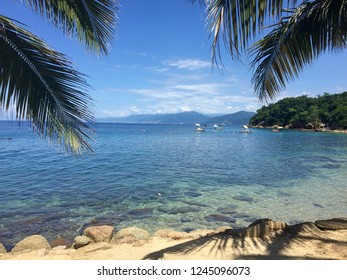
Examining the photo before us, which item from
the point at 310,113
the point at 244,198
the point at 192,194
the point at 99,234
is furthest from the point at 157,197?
the point at 310,113

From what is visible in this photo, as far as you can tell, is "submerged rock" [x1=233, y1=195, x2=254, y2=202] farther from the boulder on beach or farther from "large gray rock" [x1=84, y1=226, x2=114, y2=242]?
the boulder on beach

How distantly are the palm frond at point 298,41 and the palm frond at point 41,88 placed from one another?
361 cm

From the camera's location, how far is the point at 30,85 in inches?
126

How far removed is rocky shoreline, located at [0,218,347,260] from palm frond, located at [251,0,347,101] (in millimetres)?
2958

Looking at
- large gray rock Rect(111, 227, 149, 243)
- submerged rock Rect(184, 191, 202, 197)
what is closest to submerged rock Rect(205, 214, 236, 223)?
submerged rock Rect(184, 191, 202, 197)

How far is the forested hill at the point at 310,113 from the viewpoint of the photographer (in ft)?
253

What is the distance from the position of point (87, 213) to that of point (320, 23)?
31.0 ft

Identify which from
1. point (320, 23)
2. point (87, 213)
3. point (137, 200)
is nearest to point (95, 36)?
point (320, 23)

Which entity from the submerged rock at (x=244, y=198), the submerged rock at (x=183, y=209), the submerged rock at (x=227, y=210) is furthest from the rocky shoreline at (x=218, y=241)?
the submerged rock at (x=244, y=198)

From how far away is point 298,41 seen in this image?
16.1ft

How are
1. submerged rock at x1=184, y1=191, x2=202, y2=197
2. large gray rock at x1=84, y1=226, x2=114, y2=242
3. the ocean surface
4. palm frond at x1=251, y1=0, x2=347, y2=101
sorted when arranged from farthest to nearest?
1. submerged rock at x1=184, y1=191, x2=202, y2=197
2. the ocean surface
3. large gray rock at x1=84, y1=226, x2=114, y2=242
4. palm frond at x1=251, y1=0, x2=347, y2=101

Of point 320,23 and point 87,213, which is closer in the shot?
point 320,23

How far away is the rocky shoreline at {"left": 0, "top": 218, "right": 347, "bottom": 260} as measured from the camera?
14.5 feet

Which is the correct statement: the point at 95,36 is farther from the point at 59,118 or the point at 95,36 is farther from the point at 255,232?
the point at 255,232
